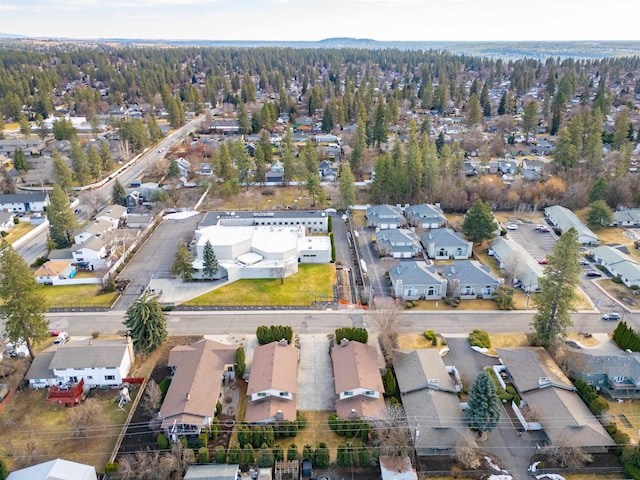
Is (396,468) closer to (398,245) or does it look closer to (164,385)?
(164,385)

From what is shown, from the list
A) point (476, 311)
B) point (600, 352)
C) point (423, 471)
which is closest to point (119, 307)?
point (423, 471)

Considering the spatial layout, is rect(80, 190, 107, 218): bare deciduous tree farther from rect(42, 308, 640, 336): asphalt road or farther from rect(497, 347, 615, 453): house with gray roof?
rect(497, 347, 615, 453): house with gray roof

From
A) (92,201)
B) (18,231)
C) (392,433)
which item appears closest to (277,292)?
(392,433)

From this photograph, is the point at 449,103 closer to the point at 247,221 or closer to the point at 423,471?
the point at 247,221

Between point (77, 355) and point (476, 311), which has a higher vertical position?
point (77, 355)

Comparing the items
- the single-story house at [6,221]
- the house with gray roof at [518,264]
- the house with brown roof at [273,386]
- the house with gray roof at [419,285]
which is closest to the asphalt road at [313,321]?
the house with gray roof at [419,285]
